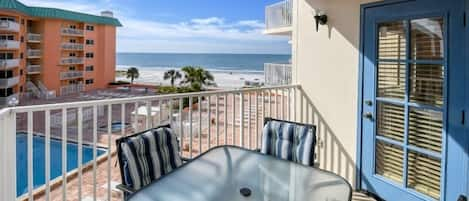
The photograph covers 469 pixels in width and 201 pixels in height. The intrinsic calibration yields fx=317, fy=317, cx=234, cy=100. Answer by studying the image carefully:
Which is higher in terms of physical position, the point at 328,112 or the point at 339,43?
the point at 339,43

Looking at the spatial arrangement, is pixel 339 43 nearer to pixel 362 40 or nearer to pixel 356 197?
pixel 362 40

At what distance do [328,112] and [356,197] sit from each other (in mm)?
904

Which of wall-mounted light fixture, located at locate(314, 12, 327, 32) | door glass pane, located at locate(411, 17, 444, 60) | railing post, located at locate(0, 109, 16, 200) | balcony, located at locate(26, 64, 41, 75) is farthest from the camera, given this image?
balcony, located at locate(26, 64, 41, 75)

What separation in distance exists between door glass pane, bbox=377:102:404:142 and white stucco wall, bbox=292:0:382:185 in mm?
278

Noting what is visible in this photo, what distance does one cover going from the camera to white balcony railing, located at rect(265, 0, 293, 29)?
8.79m

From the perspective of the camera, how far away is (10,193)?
1806 millimetres

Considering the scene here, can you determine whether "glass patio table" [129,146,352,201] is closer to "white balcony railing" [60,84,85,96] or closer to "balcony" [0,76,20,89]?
Answer: "balcony" [0,76,20,89]

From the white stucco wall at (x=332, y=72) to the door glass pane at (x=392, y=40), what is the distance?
0.25 m

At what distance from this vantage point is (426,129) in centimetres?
254

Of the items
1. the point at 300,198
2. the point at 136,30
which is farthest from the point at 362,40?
the point at 136,30

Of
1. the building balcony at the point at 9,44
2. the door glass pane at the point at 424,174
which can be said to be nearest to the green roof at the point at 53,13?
the building balcony at the point at 9,44

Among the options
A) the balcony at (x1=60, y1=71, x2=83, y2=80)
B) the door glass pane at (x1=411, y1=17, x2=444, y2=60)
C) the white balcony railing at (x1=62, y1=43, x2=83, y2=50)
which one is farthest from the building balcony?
the door glass pane at (x1=411, y1=17, x2=444, y2=60)

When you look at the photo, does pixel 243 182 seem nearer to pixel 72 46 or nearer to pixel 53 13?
pixel 53 13

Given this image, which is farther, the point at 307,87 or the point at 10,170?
the point at 307,87
